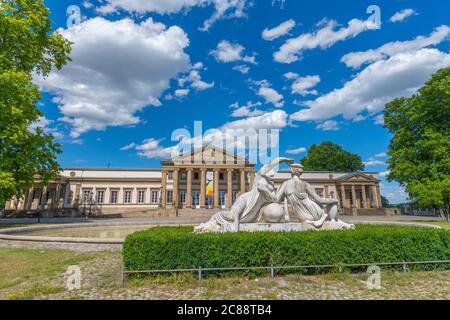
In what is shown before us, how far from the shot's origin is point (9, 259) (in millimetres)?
7477

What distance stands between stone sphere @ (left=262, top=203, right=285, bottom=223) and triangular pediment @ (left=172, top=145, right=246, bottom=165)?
1520 inches

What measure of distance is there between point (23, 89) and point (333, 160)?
60.4m

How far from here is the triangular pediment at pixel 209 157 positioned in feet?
152

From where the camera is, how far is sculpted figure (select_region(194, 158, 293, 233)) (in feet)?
25.1

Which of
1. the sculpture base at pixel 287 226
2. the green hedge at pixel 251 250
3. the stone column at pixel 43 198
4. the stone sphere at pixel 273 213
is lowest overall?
the green hedge at pixel 251 250

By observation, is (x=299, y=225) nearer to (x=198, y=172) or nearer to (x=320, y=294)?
(x=320, y=294)

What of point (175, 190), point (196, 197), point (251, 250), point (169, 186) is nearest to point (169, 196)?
point (169, 186)

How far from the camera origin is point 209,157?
1859 inches

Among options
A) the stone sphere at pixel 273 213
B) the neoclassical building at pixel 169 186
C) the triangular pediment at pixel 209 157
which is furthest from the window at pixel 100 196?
the stone sphere at pixel 273 213

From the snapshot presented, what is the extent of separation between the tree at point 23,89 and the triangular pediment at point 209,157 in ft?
92.1

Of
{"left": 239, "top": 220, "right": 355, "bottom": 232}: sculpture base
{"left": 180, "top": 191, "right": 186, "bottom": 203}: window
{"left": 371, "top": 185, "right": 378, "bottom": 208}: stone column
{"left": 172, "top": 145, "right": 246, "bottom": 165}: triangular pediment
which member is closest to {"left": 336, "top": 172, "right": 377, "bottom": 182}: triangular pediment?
{"left": 371, "top": 185, "right": 378, "bottom": 208}: stone column

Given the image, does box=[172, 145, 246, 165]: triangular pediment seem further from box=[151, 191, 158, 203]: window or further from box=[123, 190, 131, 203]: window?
box=[123, 190, 131, 203]: window

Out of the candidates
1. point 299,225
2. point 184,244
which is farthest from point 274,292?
point 299,225

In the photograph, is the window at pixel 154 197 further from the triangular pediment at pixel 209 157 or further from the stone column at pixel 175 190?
the triangular pediment at pixel 209 157
